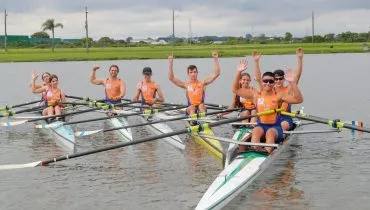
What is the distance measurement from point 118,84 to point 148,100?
131 cm

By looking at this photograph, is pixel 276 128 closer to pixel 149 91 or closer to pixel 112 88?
pixel 149 91

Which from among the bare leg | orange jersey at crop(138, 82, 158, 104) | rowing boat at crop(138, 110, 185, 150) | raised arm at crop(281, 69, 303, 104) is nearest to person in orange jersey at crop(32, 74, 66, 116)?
orange jersey at crop(138, 82, 158, 104)

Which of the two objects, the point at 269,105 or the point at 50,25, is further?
the point at 50,25

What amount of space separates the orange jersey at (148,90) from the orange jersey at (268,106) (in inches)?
274

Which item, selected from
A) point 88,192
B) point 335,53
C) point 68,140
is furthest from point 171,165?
point 335,53

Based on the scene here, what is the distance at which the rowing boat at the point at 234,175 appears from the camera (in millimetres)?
8031

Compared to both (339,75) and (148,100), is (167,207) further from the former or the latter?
(339,75)

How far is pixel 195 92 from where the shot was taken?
50.6ft

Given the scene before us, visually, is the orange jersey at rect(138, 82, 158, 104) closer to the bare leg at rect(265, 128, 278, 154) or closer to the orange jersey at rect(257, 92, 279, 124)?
the orange jersey at rect(257, 92, 279, 124)

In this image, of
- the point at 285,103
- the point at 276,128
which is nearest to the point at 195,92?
the point at 285,103

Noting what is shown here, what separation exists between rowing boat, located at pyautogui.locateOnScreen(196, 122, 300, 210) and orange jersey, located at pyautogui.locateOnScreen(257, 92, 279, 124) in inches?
21.9

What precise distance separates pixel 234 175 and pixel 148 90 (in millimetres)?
8966

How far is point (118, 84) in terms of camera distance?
18344mm

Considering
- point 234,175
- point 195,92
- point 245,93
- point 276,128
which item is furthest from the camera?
point 195,92
